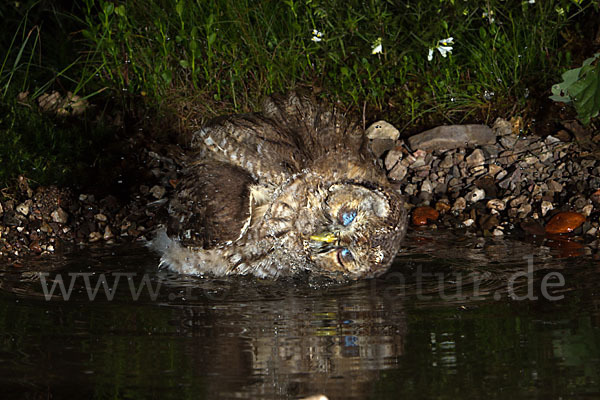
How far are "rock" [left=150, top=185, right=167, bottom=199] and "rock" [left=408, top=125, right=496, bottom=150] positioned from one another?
6.48 feet

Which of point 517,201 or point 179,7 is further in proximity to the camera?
point 179,7

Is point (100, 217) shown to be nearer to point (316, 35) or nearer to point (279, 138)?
point (279, 138)

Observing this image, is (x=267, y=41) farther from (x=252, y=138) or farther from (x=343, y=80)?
(x=252, y=138)

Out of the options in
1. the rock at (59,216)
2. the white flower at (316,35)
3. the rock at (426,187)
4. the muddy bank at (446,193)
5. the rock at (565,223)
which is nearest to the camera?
the rock at (565,223)

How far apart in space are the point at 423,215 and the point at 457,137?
0.88 metres

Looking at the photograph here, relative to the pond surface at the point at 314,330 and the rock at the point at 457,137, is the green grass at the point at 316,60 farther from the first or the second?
the pond surface at the point at 314,330

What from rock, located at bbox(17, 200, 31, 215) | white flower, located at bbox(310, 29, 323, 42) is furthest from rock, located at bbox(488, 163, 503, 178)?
rock, located at bbox(17, 200, 31, 215)

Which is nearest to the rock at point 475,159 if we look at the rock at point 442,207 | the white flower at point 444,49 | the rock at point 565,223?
the rock at point 442,207

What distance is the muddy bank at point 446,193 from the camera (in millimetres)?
6008

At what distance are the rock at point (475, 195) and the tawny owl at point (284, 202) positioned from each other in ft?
4.78

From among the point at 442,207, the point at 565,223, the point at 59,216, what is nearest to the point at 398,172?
the point at 442,207

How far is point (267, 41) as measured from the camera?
23.9 ft

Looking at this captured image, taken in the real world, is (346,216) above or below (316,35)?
below

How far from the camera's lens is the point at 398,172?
6707 mm
